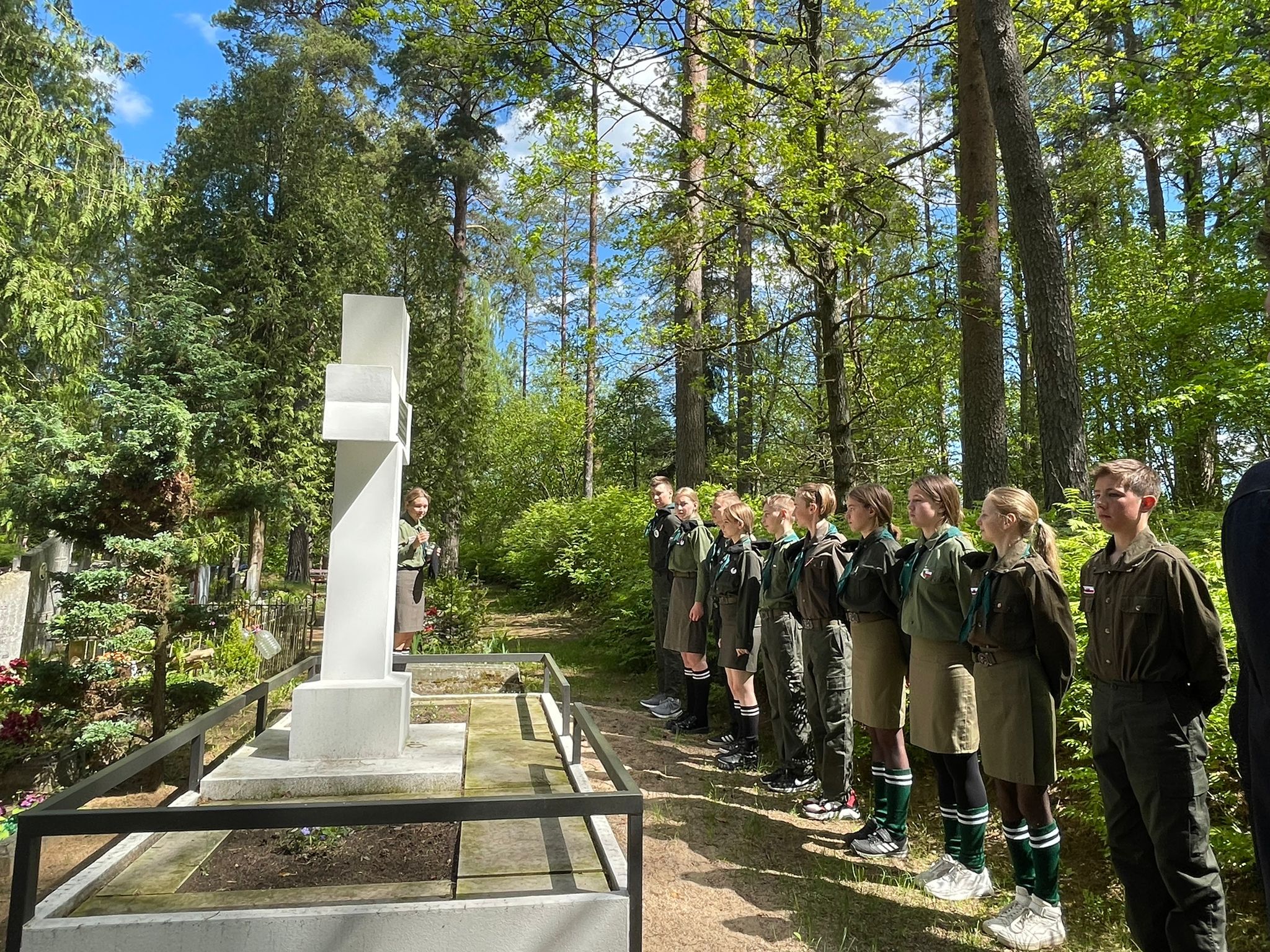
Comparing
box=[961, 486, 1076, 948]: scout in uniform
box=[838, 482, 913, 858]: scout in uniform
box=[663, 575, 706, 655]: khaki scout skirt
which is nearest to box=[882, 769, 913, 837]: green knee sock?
box=[838, 482, 913, 858]: scout in uniform

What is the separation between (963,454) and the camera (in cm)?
713

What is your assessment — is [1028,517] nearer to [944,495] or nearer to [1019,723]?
[944,495]

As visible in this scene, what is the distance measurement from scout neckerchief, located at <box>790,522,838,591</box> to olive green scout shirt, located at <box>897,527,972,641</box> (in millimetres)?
974

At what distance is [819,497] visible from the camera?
16.5 feet

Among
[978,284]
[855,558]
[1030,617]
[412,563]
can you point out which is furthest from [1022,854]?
[412,563]

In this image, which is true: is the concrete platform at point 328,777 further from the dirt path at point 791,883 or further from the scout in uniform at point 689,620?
the scout in uniform at point 689,620

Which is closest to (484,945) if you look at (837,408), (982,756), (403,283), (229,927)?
(229,927)

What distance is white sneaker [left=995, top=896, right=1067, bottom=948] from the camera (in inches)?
126

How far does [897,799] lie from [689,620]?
2.78 metres

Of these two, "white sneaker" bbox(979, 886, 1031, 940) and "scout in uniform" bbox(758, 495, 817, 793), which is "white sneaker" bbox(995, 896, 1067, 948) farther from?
"scout in uniform" bbox(758, 495, 817, 793)

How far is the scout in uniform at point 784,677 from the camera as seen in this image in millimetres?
5285

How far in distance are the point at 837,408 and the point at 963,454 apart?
152 cm

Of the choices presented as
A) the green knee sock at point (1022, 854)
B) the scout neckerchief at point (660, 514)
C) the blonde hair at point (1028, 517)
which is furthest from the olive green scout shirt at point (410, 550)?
the green knee sock at point (1022, 854)

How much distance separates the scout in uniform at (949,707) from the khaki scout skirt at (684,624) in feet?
9.29
